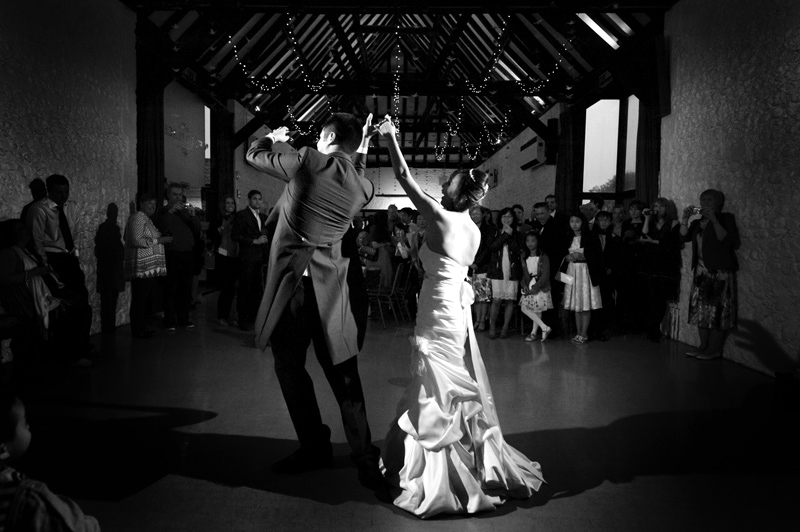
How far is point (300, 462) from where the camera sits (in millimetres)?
2750

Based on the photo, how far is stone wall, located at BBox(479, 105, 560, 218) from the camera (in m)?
13.2

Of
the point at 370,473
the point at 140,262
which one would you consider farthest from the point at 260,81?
the point at 370,473

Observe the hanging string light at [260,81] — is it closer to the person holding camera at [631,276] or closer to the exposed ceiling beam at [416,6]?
the exposed ceiling beam at [416,6]

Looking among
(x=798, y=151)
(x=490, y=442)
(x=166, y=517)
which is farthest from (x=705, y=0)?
(x=166, y=517)

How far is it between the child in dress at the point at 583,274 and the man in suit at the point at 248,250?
11.2 feet

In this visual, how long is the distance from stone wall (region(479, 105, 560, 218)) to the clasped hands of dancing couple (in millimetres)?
10475

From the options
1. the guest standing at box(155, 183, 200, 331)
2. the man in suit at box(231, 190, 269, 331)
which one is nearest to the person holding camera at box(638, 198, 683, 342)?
the man in suit at box(231, 190, 269, 331)

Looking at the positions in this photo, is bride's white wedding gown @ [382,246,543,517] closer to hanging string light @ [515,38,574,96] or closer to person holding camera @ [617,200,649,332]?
person holding camera @ [617,200,649,332]

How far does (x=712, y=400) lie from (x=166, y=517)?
3.54 metres

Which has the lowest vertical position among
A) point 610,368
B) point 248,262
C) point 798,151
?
point 610,368

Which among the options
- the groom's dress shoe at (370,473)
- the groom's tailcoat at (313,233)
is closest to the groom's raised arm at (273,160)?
the groom's tailcoat at (313,233)

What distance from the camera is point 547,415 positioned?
3746 millimetres

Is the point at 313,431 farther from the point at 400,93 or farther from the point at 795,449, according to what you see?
the point at 400,93

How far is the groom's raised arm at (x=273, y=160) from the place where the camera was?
2.45 m
